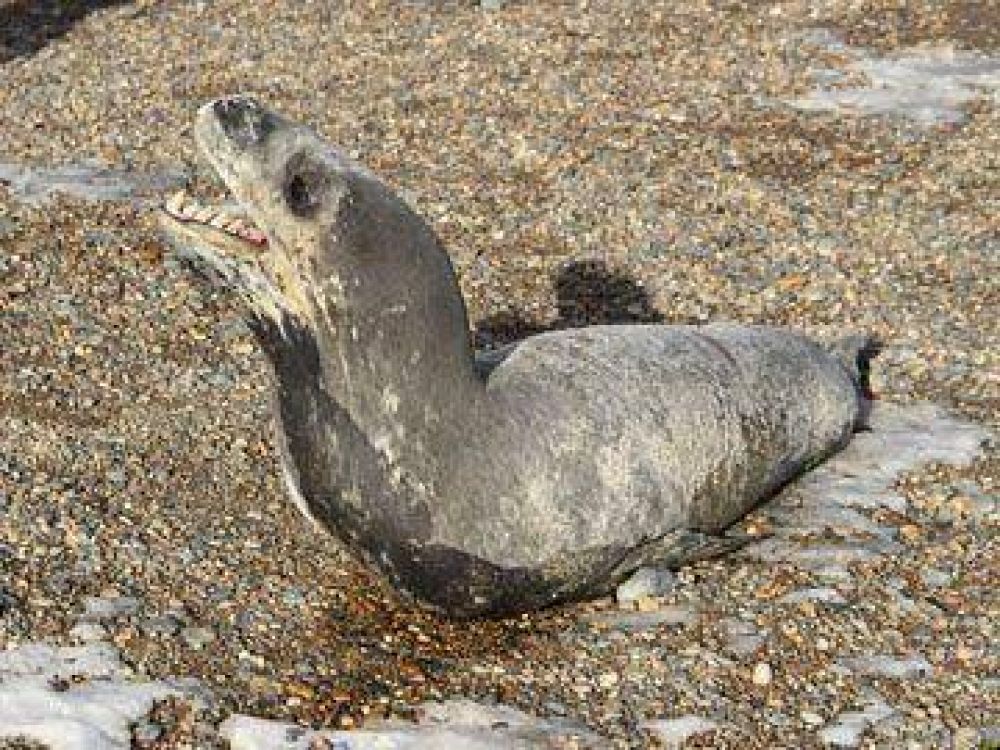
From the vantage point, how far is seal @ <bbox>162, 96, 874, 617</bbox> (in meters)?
6.29

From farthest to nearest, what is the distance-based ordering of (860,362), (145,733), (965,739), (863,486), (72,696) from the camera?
(860,362), (863,486), (965,739), (72,696), (145,733)

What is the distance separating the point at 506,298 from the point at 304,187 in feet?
12.7

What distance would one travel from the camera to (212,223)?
21.1 feet

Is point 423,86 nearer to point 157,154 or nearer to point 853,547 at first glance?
point 157,154

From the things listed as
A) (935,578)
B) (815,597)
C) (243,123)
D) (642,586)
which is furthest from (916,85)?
(243,123)

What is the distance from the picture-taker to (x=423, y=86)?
13680mm

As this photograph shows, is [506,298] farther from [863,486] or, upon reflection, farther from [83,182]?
[83,182]

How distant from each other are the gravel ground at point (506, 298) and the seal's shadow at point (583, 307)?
0.04 metres

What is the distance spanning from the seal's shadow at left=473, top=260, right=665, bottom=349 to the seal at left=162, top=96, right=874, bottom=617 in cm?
273

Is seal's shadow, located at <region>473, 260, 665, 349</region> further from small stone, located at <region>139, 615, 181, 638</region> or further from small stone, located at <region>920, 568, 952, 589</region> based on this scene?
small stone, located at <region>139, 615, 181, 638</region>

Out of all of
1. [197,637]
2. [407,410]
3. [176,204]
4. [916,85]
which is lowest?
[197,637]

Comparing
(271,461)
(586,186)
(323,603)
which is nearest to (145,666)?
(323,603)

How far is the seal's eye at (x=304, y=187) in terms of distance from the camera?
625cm

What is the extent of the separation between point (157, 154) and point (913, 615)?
7258mm
